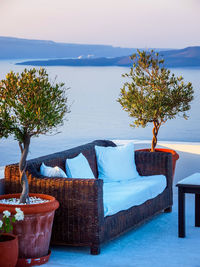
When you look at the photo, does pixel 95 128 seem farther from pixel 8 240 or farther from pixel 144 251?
pixel 8 240

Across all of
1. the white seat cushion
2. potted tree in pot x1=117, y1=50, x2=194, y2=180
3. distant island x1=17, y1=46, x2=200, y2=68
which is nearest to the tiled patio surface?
the white seat cushion

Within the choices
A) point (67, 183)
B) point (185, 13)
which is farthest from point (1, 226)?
point (185, 13)

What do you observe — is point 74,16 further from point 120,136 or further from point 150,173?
point 150,173

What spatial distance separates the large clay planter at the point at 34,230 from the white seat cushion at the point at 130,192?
21.0 inches

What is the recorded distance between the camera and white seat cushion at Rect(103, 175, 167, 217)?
14.9 feet

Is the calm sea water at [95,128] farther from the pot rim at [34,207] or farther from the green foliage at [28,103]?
the pot rim at [34,207]

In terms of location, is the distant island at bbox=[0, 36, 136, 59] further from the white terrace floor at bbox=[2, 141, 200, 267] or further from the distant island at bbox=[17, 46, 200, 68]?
the white terrace floor at bbox=[2, 141, 200, 267]

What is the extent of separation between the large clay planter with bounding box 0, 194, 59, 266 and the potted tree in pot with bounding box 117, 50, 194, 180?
10.2 ft

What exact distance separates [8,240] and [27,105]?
3.11ft

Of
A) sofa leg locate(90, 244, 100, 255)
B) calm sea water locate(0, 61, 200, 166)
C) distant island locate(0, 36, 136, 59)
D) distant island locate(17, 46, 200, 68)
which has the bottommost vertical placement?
calm sea water locate(0, 61, 200, 166)

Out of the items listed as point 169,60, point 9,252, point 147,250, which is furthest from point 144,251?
point 169,60

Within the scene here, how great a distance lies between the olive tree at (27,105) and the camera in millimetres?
4078

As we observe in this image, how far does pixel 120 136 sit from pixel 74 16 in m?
3.05

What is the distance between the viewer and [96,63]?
18.0 metres
